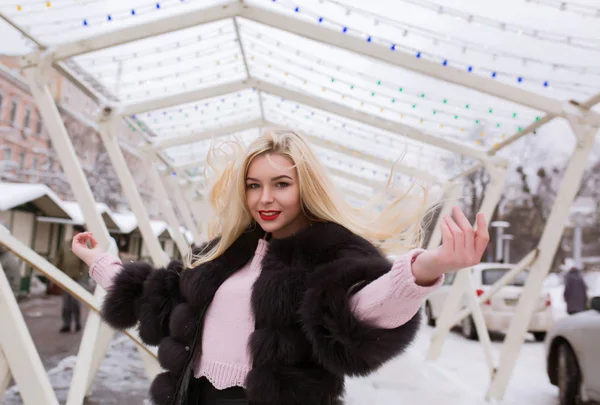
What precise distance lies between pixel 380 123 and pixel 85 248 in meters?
4.32

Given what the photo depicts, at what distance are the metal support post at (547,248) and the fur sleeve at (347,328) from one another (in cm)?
337

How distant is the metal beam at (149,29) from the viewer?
3963mm

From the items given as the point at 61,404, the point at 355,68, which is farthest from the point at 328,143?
the point at 61,404

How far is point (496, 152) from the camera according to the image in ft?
19.7

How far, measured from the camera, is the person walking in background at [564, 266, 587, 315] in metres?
10.8

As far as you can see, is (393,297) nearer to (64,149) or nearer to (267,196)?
(267,196)

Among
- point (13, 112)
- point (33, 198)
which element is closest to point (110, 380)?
point (13, 112)

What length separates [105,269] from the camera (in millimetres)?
2176

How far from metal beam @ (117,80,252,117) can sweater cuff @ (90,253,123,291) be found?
12.1 feet

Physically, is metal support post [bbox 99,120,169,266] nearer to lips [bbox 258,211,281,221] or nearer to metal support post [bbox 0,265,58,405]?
metal support post [bbox 0,265,58,405]

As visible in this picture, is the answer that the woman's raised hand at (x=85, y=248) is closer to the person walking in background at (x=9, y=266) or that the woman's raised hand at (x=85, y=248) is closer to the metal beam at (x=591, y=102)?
the metal beam at (x=591, y=102)

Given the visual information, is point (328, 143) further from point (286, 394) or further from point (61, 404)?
point (286, 394)

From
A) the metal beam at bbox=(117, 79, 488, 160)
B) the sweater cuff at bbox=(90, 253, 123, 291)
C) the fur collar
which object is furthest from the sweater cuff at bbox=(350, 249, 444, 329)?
the metal beam at bbox=(117, 79, 488, 160)

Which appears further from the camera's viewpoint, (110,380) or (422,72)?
(110,380)
